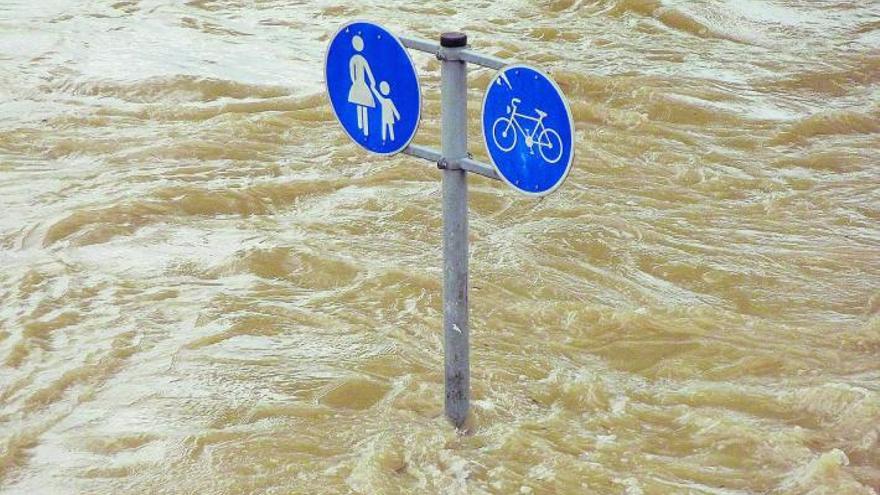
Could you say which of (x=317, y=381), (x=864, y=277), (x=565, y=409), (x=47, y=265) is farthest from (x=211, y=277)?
(x=864, y=277)

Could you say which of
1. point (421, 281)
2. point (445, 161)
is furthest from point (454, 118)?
point (421, 281)

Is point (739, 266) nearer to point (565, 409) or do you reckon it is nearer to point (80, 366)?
point (565, 409)

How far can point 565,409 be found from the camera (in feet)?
13.6

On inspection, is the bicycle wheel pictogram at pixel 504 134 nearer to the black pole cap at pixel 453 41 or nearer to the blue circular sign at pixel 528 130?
the blue circular sign at pixel 528 130

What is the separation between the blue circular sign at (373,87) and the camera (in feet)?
10.8

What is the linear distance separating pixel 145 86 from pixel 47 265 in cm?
248

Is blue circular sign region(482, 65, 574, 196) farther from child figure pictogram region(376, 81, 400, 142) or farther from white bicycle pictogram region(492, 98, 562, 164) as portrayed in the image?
child figure pictogram region(376, 81, 400, 142)

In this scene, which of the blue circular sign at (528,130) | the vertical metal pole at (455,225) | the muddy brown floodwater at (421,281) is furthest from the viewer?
the muddy brown floodwater at (421,281)

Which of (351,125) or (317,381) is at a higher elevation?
(351,125)

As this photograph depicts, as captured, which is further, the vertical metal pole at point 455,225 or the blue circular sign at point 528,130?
the vertical metal pole at point 455,225

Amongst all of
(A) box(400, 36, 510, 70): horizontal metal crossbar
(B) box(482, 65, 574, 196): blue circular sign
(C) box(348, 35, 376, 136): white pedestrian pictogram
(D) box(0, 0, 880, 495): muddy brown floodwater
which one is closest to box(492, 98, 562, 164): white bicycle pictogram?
(B) box(482, 65, 574, 196): blue circular sign

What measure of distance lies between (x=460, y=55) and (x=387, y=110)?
263 mm

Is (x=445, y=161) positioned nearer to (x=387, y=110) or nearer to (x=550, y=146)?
(x=387, y=110)

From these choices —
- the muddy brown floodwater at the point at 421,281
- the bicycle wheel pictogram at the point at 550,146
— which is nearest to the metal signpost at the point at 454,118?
the bicycle wheel pictogram at the point at 550,146
